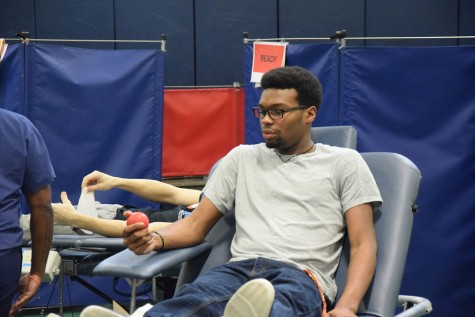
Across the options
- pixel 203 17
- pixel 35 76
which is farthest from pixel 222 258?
pixel 203 17

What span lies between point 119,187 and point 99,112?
0.61m

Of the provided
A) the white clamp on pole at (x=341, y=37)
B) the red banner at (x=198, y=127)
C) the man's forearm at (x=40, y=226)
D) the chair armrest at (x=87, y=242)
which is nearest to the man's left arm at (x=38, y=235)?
the man's forearm at (x=40, y=226)

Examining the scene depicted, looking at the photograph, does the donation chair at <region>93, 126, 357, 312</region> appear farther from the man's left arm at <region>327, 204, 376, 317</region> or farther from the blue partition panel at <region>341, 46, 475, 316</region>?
the blue partition panel at <region>341, 46, 475, 316</region>

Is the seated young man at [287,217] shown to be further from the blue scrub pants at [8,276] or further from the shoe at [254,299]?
the blue scrub pants at [8,276]

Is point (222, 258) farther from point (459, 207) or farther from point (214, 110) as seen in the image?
point (214, 110)

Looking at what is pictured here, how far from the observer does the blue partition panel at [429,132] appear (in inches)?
134

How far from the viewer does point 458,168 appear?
3.43 meters

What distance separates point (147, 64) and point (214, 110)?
161 cm

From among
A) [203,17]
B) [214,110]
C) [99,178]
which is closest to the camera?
[99,178]

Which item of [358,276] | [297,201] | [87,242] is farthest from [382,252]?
[87,242]

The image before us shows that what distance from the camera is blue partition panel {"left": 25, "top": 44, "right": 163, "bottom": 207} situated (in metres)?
3.67

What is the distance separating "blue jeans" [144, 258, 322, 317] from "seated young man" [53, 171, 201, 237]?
88 cm

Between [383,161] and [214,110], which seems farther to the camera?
[214,110]

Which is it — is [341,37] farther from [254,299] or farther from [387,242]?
[254,299]
